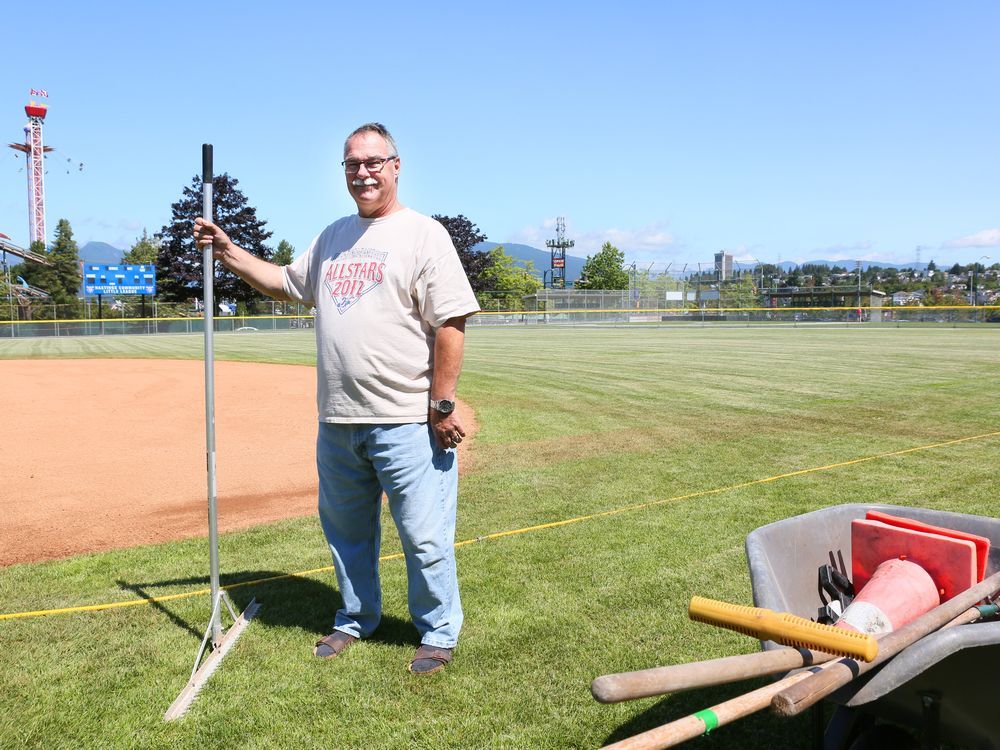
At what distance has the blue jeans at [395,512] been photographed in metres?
3.40

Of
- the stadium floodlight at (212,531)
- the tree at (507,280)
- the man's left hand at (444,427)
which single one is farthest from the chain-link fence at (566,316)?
the man's left hand at (444,427)

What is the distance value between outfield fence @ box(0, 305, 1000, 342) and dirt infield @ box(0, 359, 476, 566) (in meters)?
25.9

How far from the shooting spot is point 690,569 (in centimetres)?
472

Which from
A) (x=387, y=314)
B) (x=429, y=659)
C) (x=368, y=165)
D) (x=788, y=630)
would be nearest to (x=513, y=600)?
(x=429, y=659)

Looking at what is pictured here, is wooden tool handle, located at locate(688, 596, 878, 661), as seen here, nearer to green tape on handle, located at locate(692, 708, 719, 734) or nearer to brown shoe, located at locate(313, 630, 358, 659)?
green tape on handle, located at locate(692, 708, 719, 734)

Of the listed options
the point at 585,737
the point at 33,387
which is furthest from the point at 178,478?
the point at 33,387

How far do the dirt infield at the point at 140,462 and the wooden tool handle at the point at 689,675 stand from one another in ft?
16.1

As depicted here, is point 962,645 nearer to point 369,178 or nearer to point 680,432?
point 369,178

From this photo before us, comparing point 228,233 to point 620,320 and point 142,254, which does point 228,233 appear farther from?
point 620,320

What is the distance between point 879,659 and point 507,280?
8885 centimetres

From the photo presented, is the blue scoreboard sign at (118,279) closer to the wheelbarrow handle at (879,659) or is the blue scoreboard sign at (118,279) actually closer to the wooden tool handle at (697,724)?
the wheelbarrow handle at (879,659)

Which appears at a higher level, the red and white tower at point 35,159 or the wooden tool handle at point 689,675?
the red and white tower at point 35,159

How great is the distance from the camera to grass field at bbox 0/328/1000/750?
3066mm

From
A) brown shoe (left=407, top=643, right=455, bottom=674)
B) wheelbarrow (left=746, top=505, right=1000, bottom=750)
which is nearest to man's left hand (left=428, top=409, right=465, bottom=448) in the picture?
brown shoe (left=407, top=643, right=455, bottom=674)
